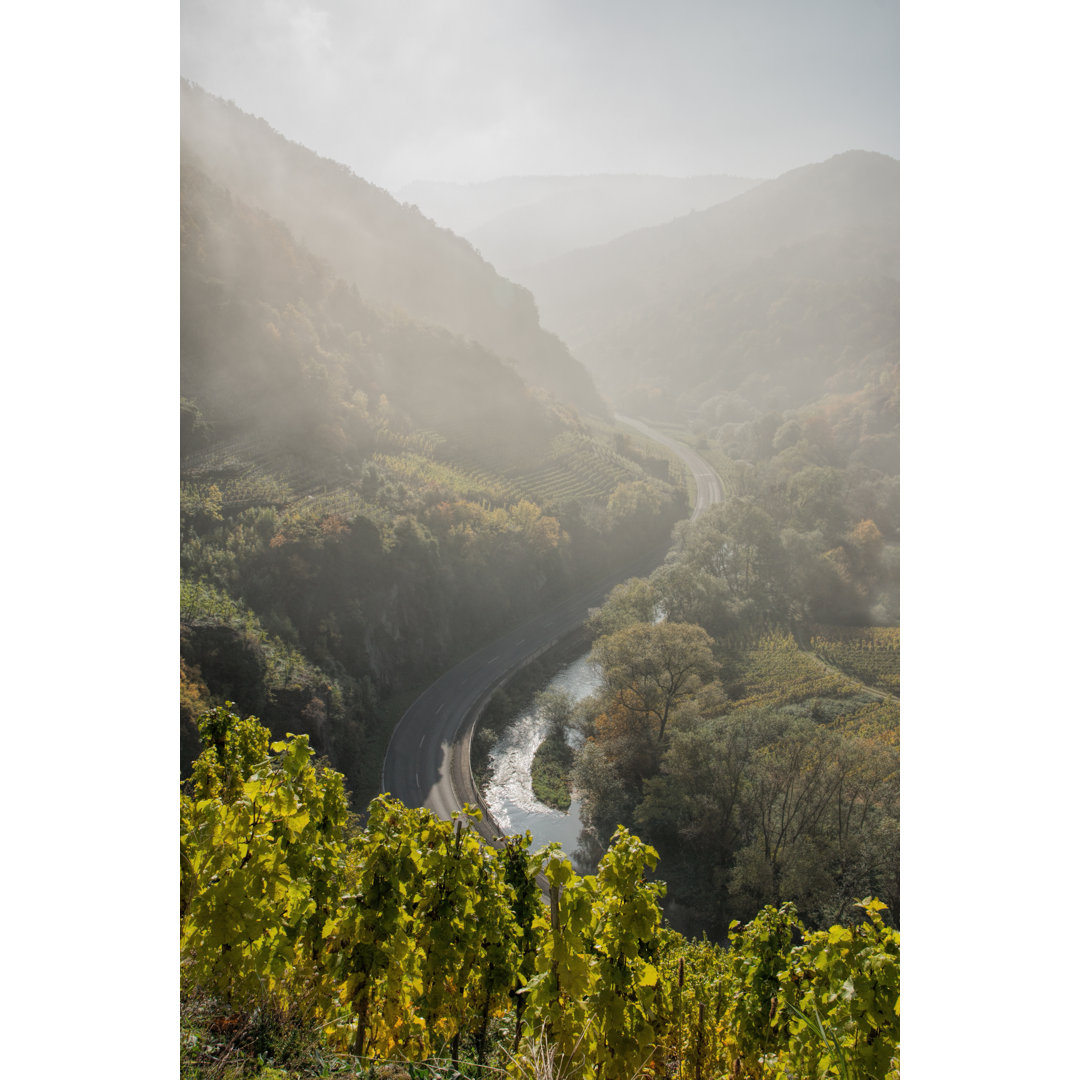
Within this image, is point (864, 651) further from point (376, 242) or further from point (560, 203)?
point (376, 242)

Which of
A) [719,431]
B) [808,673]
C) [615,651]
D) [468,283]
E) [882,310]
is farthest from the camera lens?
[468,283]

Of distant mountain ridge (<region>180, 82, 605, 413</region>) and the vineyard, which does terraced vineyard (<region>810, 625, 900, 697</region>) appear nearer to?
the vineyard

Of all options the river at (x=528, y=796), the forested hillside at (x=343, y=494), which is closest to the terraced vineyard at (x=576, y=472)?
the forested hillside at (x=343, y=494)

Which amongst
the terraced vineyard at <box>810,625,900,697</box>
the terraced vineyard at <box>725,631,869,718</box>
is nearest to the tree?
the terraced vineyard at <box>725,631,869,718</box>
